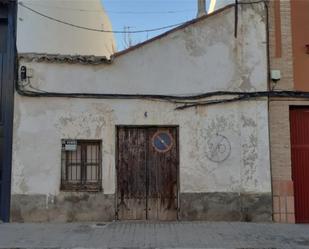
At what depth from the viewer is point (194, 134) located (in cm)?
1023

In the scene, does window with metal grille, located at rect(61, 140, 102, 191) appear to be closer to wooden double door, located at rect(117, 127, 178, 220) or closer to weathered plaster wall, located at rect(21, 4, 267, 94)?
wooden double door, located at rect(117, 127, 178, 220)

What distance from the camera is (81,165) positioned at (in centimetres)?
1021

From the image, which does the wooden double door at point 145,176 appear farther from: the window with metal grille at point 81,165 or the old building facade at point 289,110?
the old building facade at point 289,110

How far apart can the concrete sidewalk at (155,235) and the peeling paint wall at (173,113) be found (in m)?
0.86

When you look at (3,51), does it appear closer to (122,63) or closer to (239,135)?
(122,63)

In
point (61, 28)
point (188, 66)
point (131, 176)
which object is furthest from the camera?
point (61, 28)

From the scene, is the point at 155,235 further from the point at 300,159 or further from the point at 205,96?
the point at 300,159

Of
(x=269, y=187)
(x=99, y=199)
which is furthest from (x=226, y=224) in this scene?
(x=99, y=199)

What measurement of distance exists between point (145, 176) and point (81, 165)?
4.96ft

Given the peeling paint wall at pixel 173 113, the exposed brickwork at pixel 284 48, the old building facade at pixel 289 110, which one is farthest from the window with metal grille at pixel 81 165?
the exposed brickwork at pixel 284 48

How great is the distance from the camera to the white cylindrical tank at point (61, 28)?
408 inches

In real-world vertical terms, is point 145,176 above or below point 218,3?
below

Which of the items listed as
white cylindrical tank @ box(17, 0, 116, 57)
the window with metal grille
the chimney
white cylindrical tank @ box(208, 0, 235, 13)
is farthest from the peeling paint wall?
the chimney

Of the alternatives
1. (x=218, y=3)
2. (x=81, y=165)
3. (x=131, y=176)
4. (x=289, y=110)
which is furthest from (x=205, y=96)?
(x=218, y=3)
